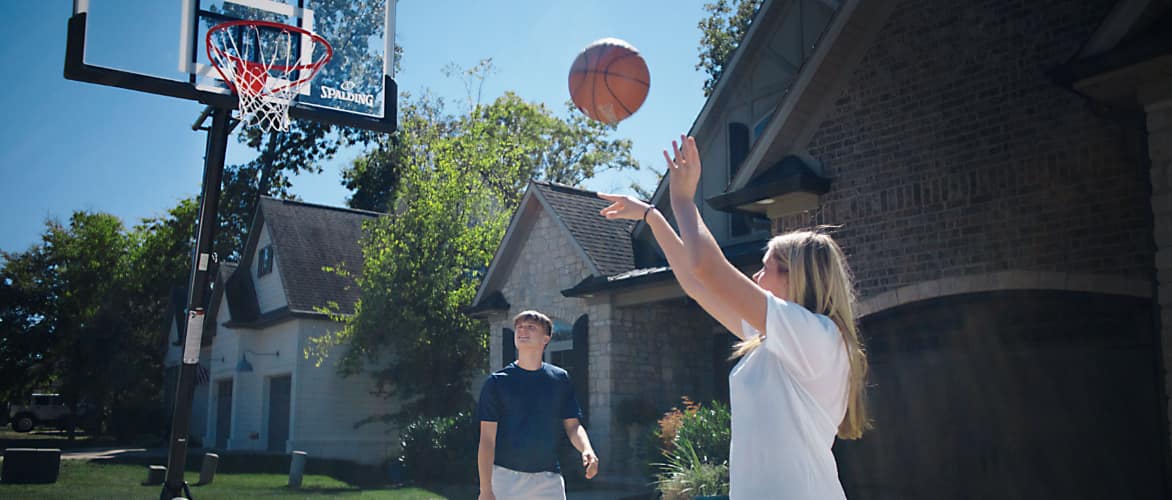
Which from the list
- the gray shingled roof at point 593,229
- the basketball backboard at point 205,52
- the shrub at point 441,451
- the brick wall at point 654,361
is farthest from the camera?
the shrub at point 441,451

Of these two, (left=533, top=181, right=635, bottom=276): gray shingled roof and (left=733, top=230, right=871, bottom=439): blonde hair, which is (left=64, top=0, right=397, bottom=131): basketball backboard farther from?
(left=733, top=230, right=871, bottom=439): blonde hair

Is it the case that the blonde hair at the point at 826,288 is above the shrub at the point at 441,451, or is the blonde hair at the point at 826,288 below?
above

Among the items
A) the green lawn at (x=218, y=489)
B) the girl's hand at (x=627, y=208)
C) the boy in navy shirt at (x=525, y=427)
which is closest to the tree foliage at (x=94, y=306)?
the green lawn at (x=218, y=489)

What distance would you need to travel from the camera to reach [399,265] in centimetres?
2366

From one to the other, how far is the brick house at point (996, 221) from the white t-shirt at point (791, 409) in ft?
19.7

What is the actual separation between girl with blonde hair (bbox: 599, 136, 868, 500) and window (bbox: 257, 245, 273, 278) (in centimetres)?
2907

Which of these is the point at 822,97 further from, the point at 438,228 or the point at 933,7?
the point at 438,228

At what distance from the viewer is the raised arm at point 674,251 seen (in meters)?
2.89

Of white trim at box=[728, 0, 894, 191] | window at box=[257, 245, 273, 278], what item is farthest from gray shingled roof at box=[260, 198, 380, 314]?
white trim at box=[728, 0, 894, 191]

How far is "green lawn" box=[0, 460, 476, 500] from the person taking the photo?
15.2 m

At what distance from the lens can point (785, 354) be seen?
2768 mm

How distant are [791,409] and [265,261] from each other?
3008cm

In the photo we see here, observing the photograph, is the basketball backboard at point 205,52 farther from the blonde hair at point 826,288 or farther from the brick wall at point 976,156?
the blonde hair at point 826,288

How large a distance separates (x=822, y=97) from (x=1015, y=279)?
10.4ft
